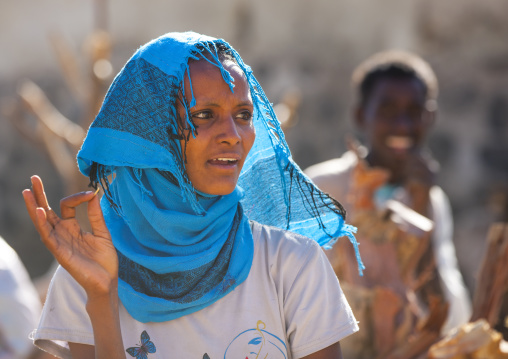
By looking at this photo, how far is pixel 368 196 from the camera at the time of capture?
312 centimetres

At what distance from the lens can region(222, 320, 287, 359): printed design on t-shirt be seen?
6.01 ft

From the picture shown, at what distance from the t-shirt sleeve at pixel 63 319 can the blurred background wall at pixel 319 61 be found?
496 cm

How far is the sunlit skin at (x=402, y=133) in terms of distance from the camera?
391 cm

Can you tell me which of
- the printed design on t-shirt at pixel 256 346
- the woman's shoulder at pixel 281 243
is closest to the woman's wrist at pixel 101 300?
the printed design on t-shirt at pixel 256 346

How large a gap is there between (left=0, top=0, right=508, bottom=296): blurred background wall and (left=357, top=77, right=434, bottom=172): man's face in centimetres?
322

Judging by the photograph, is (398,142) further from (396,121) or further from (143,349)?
(143,349)

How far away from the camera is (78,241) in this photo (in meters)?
1.68

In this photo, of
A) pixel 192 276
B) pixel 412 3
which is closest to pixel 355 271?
pixel 192 276

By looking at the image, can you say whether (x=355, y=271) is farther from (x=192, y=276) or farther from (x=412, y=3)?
(x=412, y=3)

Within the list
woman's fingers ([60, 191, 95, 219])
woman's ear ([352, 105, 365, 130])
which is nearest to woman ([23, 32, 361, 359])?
woman's fingers ([60, 191, 95, 219])

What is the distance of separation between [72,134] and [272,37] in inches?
117

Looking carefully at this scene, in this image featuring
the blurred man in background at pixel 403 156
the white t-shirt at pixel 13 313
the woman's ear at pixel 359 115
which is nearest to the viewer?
the white t-shirt at pixel 13 313

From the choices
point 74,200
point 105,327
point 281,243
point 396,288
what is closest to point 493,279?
point 396,288

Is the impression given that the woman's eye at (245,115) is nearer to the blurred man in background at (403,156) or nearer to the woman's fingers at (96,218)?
the woman's fingers at (96,218)
